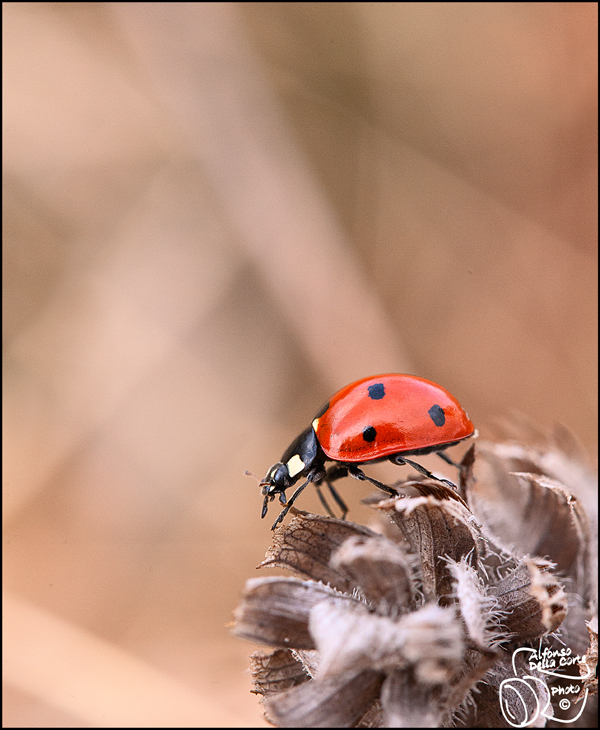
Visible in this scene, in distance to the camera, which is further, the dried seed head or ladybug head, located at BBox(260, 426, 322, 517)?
ladybug head, located at BBox(260, 426, 322, 517)

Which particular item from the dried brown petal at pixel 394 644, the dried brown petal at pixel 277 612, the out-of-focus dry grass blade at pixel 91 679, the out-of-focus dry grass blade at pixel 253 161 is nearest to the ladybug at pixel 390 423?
the dried brown petal at pixel 277 612

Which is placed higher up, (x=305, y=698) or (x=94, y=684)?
(x=305, y=698)

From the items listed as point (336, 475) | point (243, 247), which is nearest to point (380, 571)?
point (336, 475)

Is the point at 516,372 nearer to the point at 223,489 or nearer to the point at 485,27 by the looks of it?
the point at 223,489

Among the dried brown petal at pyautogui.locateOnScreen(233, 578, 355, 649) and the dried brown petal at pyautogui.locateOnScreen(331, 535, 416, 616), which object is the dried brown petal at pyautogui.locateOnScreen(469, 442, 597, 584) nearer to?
the dried brown petal at pyautogui.locateOnScreen(331, 535, 416, 616)

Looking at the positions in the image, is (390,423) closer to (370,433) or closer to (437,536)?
(370,433)

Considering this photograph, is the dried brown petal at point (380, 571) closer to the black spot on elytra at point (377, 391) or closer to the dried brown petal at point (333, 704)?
the dried brown petal at point (333, 704)


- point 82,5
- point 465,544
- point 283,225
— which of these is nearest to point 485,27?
point 283,225

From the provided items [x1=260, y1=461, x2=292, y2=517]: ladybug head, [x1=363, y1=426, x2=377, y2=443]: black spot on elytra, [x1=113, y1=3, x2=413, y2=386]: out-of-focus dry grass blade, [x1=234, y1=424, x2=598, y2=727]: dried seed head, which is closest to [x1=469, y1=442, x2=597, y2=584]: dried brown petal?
[x1=234, y1=424, x2=598, y2=727]: dried seed head
